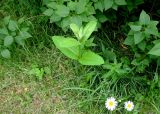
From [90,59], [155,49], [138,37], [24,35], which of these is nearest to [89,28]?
[90,59]

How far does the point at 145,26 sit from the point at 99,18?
16.8 inches

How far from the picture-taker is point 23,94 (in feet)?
9.64

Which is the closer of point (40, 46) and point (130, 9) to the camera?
point (130, 9)

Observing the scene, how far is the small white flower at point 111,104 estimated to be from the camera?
277cm

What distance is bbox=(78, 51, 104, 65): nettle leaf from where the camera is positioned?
2654 mm

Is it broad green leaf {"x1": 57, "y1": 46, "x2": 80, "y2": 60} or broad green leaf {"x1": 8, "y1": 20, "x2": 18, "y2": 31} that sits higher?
broad green leaf {"x1": 8, "y1": 20, "x2": 18, "y2": 31}

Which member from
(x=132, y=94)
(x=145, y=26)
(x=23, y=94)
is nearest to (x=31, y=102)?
(x=23, y=94)

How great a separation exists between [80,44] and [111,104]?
19.7 inches

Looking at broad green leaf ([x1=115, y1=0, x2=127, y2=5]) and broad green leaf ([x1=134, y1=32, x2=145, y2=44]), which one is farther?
broad green leaf ([x1=115, y1=0, x2=127, y2=5])

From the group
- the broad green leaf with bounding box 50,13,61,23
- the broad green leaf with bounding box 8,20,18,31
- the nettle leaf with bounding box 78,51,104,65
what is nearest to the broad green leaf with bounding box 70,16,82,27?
the broad green leaf with bounding box 50,13,61,23

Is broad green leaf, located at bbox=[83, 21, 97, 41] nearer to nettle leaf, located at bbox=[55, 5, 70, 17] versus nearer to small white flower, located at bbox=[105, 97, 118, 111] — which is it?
nettle leaf, located at bbox=[55, 5, 70, 17]

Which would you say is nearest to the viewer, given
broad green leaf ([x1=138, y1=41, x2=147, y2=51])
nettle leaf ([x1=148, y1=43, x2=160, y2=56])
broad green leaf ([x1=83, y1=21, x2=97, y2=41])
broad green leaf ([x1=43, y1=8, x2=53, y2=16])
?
nettle leaf ([x1=148, y1=43, x2=160, y2=56])

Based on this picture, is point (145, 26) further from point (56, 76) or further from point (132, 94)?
point (56, 76)

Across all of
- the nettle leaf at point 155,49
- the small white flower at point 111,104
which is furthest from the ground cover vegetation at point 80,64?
the nettle leaf at point 155,49
